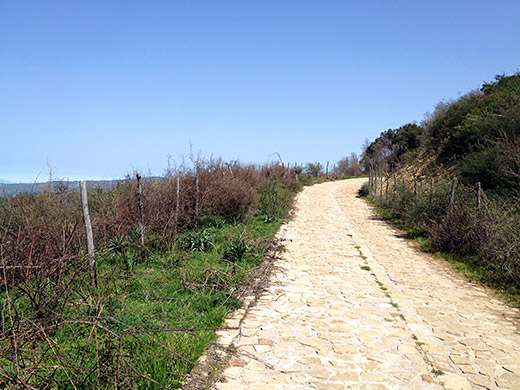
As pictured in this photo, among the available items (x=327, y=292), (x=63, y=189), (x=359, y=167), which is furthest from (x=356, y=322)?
(x=359, y=167)

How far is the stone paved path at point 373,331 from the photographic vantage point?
362 centimetres

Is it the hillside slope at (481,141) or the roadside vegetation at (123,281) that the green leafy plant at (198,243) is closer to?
the roadside vegetation at (123,281)

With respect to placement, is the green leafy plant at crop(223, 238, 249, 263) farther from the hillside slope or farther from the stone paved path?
the hillside slope

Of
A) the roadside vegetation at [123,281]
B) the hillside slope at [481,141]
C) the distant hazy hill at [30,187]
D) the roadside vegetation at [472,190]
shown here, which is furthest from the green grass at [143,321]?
the hillside slope at [481,141]

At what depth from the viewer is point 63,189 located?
9.48 m

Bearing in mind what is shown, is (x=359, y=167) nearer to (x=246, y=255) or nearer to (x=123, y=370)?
(x=246, y=255)

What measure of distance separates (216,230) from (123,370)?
7752 mm

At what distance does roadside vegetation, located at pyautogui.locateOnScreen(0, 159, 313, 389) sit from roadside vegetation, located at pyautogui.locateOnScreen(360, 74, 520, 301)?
195 inches

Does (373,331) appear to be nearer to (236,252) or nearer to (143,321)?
(143,321)

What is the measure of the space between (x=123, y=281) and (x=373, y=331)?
13.5ft

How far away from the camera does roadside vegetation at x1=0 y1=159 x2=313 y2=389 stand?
3127mm

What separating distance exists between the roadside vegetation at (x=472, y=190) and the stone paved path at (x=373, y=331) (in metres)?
0.87

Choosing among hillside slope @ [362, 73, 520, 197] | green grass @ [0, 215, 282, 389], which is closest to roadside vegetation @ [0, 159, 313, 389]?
green grass @ [0, 215, 282, 389]

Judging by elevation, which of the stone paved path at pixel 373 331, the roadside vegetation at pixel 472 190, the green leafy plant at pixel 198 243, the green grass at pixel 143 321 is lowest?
the stone paved path at pixel 373 331
